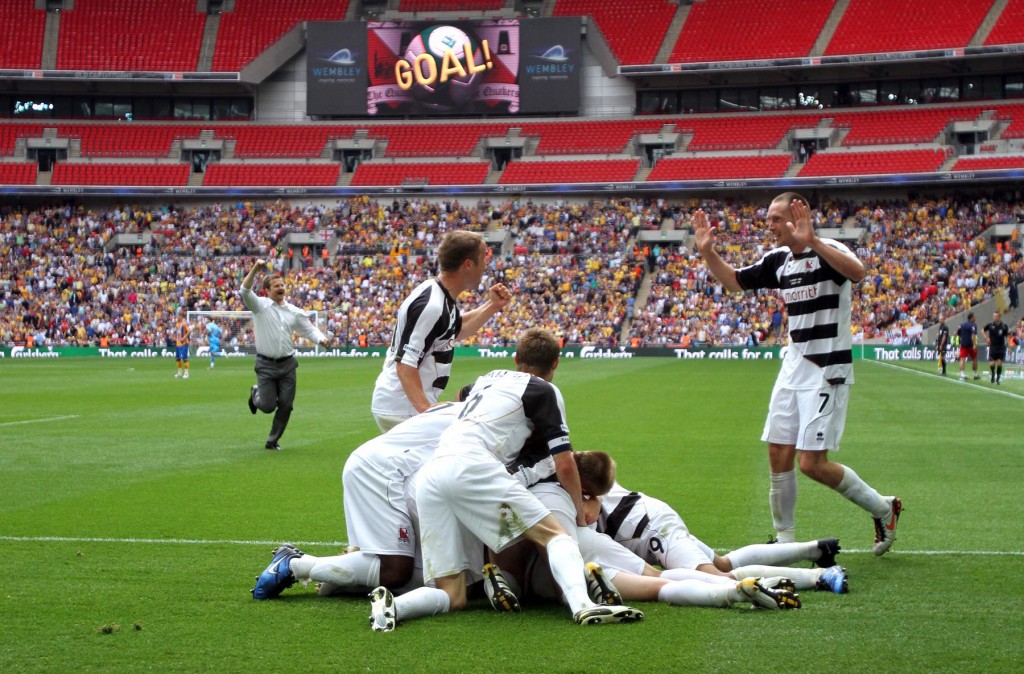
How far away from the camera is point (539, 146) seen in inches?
2518

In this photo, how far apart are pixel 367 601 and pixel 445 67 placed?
2371 inches

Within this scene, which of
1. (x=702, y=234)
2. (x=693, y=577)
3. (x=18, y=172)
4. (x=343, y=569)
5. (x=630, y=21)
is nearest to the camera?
(x=693, y=577)

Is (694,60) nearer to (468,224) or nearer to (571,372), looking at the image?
(468,224)

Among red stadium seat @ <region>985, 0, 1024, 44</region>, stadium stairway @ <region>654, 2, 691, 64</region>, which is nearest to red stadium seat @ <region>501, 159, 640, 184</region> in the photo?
stadium stairway @ <region>654, 2, 691, 64</region>

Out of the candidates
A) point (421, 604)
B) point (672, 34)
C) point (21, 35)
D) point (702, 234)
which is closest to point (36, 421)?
point (702, 234)

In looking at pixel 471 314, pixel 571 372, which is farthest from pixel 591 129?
pixel 471 314

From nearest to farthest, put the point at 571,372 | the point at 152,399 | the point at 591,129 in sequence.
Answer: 1. the point at 152,399
2. the point at 571,372
3. the point at 591,129

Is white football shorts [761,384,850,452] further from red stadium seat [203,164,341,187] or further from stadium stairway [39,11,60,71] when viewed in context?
stadium stairway [39,11,60,71]

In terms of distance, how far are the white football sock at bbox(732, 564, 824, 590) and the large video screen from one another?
59037 mm

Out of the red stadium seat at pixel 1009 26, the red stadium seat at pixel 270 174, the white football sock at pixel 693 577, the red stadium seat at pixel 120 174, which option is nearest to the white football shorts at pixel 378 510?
the white football sock at pixel 693 577

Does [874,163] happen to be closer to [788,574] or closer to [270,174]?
[270,174]

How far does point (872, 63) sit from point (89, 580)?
5891 centimetres

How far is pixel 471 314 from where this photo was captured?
8.81 meters

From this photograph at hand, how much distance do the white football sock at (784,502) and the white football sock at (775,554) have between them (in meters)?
0.73
